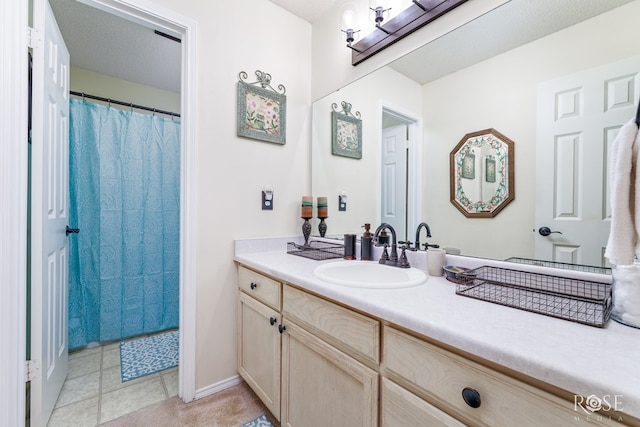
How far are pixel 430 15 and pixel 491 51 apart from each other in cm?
36

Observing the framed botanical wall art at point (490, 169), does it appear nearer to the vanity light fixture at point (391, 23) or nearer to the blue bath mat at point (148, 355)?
the vanity light fixture at point (391, 23)

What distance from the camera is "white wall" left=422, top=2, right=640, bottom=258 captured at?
864 millimetres

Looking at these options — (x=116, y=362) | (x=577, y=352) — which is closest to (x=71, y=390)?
(x=116, y=362)

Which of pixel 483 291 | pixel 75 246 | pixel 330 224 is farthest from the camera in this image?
pixel 75 246

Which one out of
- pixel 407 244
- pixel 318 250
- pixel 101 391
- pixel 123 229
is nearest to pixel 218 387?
pixel 101 391

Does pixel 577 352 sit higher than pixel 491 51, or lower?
lower

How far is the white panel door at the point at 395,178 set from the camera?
57.6 inches

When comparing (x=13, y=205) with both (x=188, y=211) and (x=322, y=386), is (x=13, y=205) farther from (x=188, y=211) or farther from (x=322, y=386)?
(x=322, y=386)

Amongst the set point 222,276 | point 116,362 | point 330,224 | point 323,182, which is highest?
point 323,182

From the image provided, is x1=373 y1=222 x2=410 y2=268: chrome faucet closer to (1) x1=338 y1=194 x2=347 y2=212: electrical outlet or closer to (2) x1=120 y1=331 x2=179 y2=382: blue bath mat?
(1) x1=338 y1=194 x2=347 y2=212: electrical outlet

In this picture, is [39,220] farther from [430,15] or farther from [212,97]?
[430,15]

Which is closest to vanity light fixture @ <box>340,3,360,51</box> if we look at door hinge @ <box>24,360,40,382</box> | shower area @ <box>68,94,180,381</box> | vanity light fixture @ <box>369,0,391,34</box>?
vanity light fixture @ <box>369,0,391,34</box>

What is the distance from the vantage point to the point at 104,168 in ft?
7.07

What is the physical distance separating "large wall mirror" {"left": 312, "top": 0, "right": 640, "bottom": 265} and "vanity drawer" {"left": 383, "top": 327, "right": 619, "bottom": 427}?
2.01ft
